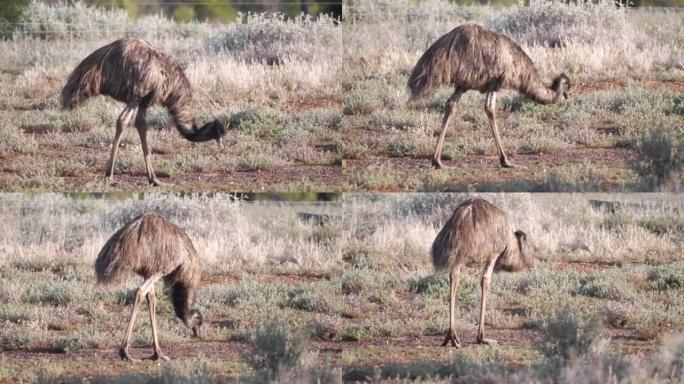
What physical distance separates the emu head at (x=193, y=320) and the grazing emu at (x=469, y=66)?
254cm

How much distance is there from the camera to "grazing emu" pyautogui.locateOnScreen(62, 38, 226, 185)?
38.8 feet

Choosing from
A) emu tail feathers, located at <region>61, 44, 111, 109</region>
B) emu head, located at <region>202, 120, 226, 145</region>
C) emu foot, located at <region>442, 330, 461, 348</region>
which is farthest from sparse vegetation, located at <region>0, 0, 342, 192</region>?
emu foot, located at <region>442, 330, 461, 348</region>

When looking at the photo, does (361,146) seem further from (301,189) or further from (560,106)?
(560,106)

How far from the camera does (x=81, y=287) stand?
44.7 feet

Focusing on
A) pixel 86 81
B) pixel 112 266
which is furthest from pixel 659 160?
pixel 86 81

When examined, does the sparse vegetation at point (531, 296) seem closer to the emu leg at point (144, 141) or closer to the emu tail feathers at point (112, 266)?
the emu tail feathers at point (112, 266)

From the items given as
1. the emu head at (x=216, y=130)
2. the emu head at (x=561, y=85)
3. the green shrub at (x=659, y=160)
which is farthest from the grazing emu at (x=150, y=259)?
the green shrub at (x=659, y=160)

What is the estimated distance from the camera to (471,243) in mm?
11406

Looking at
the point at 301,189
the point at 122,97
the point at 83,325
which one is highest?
the point at 122,97

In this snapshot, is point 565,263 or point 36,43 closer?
point 565,263

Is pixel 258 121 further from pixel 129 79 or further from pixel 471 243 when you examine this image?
pixel 471 243

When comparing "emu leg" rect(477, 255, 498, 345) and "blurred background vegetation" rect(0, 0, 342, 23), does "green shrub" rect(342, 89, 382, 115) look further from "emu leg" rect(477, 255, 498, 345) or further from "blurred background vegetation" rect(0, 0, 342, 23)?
"emu leg" rect(477, 255, 498, 345)

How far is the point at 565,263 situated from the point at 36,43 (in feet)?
22.0

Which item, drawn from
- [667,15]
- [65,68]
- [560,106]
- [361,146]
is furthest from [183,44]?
[667,15]
